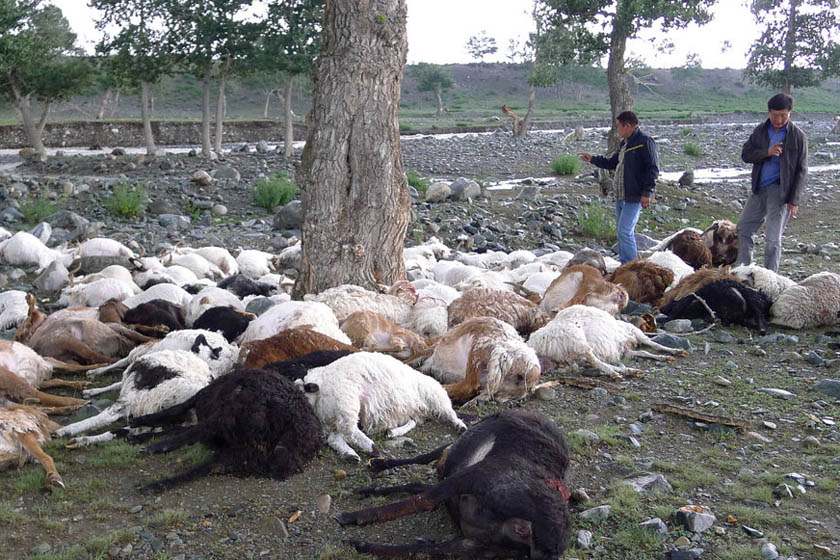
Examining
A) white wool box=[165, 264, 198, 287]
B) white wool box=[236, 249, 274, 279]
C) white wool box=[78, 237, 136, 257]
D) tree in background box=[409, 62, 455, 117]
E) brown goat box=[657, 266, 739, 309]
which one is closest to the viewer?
brown goat box=[657, 266, 739, 309]

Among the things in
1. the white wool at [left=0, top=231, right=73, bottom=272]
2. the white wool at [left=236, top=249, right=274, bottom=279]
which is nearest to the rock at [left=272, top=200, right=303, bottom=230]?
the white wool at [left=236, top=249, right=274, bottom=279]

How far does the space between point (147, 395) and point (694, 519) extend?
9.87ft

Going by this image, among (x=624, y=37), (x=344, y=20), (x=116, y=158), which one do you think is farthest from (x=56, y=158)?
(x=344, y=20)

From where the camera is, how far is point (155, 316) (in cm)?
→ 612

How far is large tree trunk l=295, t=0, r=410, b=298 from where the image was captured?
653cm

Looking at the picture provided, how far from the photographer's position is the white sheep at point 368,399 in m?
3.99

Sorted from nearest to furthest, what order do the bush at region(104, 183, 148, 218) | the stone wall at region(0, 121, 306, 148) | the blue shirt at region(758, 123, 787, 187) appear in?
the blue shirt at region(758, 123, 787, 187) → the bush at region(104, 183, 148, 218) → the stone wall at region(0, 121, 306, 148)

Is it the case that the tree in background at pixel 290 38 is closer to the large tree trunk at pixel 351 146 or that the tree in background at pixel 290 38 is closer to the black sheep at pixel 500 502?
the large tree trunk at pixel 351 146

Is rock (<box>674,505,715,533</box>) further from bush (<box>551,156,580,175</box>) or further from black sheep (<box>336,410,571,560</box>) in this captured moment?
bush (<box>551,156,580,175</box>)

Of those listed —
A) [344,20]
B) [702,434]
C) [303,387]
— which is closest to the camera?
[303,387]

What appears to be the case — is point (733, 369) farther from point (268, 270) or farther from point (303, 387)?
point (268, 270)

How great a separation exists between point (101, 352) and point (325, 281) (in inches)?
77.0

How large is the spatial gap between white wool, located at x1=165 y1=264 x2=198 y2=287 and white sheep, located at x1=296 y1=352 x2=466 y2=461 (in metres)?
3.74

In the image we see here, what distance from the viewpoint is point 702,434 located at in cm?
439
